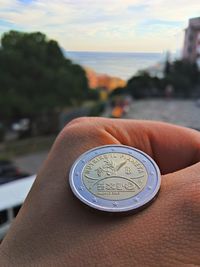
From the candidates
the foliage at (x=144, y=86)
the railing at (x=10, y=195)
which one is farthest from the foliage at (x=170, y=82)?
the railing at (x=10, y=195)

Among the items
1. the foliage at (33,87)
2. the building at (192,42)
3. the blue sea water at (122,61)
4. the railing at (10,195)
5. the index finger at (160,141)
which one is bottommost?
the railing at (10,195)

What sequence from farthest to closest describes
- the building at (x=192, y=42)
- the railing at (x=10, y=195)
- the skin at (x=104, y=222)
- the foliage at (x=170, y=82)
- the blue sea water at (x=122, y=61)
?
the railing at (x=10, y=195)
the foliage at (x=170, y=82)
the blue sea water at (x=122, y=61)
the building at (x=192, y=42)
the skin at (x=104, y=222)

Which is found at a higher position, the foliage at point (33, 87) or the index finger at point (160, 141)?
the index finger at point (160, 141)

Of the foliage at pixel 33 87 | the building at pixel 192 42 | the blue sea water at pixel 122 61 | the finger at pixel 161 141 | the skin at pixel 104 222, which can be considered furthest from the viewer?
A: the foliage at pixel 33 87

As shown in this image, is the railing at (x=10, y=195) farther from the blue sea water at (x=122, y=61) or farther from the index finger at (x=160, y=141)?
the index finger at (x=160, y=141)

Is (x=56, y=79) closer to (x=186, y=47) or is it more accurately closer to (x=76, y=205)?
(x=186, y=47)

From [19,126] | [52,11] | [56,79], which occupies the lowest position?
[19,126]

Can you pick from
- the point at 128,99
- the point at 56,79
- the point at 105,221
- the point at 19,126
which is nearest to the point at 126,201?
the point at 105,221
